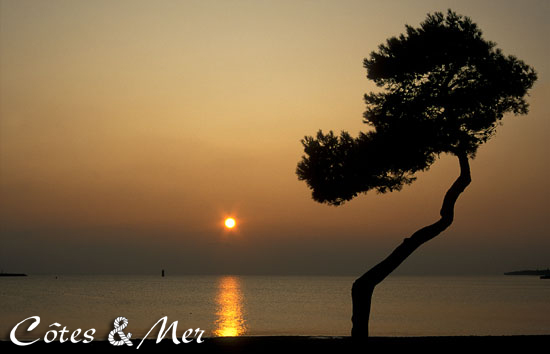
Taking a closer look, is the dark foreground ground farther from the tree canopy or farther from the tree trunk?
the tree canopy

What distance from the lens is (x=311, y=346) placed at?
2130 centimetres

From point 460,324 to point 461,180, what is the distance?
155 ft

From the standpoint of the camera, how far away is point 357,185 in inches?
887

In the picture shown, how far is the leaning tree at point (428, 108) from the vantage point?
838 inches

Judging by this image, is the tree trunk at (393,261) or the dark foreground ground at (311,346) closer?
the dark foreground ground at (311,346)

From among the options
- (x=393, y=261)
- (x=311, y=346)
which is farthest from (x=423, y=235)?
(x=311, y=346)

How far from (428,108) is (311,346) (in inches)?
323

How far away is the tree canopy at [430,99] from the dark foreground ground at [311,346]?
16.2ft

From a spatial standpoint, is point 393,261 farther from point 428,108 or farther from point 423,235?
point 428,108

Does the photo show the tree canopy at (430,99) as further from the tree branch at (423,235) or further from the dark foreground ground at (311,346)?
the dark foreground ground at (311,346)

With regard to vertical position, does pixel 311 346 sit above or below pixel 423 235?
below

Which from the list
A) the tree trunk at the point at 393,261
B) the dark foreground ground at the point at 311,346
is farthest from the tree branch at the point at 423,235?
the dark foreground ground at the point at 311,346

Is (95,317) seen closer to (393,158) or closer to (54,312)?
(54,312)

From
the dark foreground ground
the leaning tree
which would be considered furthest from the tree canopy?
the dark foreground ground
